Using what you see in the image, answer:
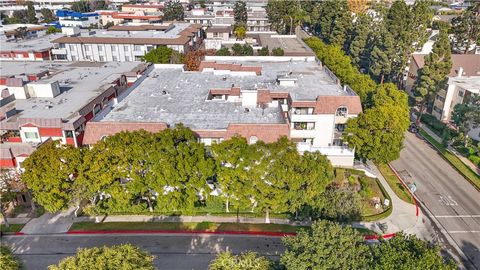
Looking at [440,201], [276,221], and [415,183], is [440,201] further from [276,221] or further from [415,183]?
[276,221]

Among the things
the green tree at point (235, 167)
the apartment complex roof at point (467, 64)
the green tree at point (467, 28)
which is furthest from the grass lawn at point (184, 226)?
the green tree at point (467, 28)

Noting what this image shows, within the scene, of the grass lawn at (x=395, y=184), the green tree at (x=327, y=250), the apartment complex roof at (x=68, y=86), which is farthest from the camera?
the apartment complex roof at (x=68, y=86)

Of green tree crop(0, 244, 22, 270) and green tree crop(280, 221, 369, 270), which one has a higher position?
green tree crop(280, 221, 369, 270)

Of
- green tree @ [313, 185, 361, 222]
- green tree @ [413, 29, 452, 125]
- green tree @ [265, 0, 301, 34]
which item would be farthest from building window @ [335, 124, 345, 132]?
green tree @ [265, 0, 301, 34]

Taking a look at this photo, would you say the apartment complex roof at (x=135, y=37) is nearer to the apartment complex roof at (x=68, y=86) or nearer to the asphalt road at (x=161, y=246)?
the apartment complex roof at (x=68, y=86)

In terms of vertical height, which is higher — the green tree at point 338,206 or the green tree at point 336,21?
the green tree at point 336,21

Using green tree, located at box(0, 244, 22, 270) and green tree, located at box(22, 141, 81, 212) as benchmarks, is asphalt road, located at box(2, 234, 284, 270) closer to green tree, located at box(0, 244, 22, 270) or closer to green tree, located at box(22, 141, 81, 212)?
green tree, located at box(22, 141, 81, 212)
